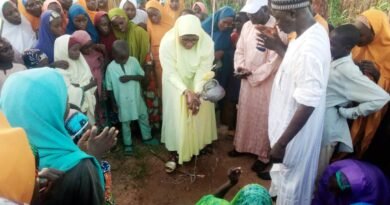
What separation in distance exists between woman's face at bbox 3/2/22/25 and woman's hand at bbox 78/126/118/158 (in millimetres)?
3299

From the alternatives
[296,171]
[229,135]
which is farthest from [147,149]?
[296,171]

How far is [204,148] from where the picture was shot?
190 inches

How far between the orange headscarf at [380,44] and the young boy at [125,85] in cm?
270

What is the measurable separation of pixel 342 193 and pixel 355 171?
0.21m

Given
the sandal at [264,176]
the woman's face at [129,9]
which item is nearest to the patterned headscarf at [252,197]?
the sandal at [264,176]

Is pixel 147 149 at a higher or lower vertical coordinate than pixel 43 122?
lower

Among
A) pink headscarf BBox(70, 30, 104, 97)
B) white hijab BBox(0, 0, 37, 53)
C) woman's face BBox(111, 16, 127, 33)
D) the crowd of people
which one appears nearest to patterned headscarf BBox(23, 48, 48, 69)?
the crowd of people

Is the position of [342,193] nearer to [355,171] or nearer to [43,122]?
[355,171]

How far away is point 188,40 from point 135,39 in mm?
1242

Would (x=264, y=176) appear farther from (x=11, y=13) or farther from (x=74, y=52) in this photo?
(x=11, y=13)

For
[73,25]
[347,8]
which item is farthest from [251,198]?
[347,8]

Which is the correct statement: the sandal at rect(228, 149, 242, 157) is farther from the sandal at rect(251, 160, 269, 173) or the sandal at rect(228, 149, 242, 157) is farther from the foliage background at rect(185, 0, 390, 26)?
the foliage background at rect(185, 0, 390, 26)

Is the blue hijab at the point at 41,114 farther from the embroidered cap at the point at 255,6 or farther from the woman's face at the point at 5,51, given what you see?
the embroidered cap at the point at 255,6

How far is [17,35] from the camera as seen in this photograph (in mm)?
4605
